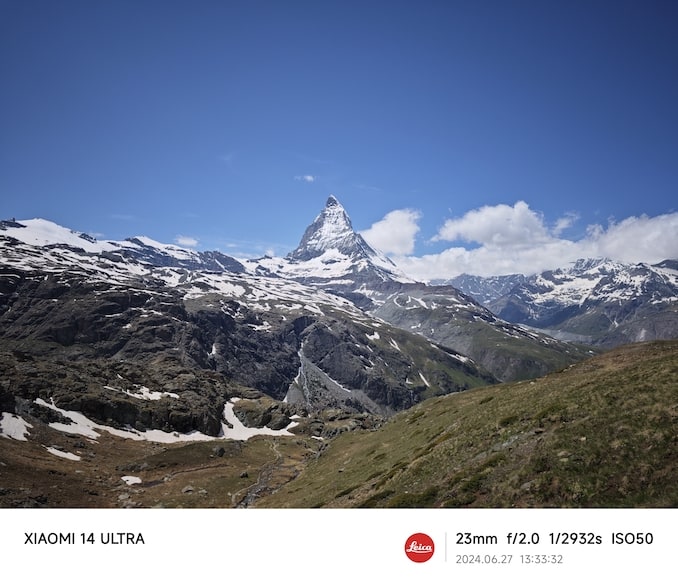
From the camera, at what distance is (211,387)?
585ft
